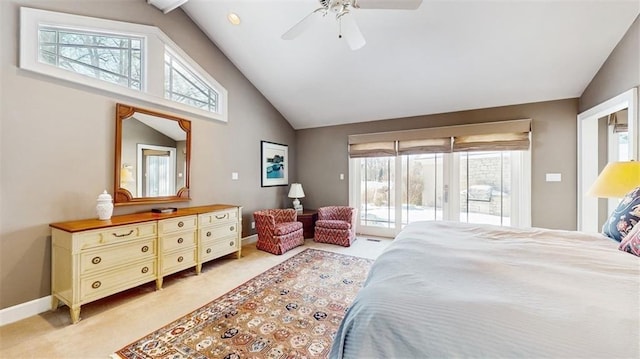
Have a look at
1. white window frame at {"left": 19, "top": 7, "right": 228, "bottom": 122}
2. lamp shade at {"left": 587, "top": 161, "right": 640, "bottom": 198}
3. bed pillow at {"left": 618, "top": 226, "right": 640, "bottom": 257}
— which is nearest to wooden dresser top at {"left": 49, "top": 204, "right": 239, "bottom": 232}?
white window frame at {"left": 19, "top": 7, "right": 228, "bottom": 122}

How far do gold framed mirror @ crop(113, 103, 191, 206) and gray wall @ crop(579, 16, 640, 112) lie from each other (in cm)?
530

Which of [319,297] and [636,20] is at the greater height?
[636,20]

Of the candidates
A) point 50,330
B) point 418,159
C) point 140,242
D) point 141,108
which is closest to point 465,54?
point 418,159

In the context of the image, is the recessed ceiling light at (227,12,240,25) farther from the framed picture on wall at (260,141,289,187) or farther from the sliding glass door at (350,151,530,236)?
the sliding glass door at (350,151,530,236)

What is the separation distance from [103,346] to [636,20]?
576cm

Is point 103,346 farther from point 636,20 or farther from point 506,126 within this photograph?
point 636,20

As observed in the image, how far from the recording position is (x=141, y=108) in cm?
294

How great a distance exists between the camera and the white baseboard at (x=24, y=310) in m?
2.03

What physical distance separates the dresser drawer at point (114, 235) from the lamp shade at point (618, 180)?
4241 mm

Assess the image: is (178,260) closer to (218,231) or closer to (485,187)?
(218,231)

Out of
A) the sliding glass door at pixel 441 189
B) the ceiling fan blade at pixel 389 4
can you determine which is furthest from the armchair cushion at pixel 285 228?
the ceiling fan blade at pixel 389 4

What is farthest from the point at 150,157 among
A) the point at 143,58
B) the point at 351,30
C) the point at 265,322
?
the point at 351,30

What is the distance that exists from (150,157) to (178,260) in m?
1.34

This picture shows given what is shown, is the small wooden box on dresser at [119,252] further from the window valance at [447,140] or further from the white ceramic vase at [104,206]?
the window valance at [447,140]
